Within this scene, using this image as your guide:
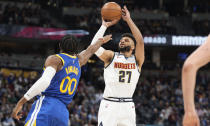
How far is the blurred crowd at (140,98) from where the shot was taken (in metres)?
14.1

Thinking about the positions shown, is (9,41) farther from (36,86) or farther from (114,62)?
(36,86)

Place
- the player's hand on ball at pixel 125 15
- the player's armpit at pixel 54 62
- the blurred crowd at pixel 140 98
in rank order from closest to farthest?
the player's armpit at pixel 54 62, the player's hand on ball at pixel 125 15, the blurred crowd at pixel 140 98

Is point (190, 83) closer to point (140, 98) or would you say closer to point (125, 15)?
point (125, 15)

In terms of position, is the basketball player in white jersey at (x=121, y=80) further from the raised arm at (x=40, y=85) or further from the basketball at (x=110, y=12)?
the raised arm at (x=40, y=85)

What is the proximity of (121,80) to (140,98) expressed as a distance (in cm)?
1279

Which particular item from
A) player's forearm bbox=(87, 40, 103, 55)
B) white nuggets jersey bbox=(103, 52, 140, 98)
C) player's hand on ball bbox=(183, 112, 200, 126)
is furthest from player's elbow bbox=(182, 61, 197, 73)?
white nuggets jersey bbox=(103, 52, 140, 98)

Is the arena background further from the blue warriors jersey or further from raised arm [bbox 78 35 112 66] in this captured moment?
the blue warriors jersey

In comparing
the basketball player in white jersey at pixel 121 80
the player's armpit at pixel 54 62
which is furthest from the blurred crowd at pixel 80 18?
the player's armpit at pixel 54 62

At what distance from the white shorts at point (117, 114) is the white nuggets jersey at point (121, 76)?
174 millimetres

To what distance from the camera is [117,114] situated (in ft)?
16.6

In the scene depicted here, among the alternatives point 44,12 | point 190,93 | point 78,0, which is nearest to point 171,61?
point 78,0

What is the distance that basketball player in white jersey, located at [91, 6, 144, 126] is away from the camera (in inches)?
201

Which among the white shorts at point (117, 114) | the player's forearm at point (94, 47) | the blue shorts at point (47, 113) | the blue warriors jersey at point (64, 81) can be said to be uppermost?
the player's forearm at point (94, 47)

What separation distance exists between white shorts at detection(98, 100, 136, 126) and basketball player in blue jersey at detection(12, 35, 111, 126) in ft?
3.89
